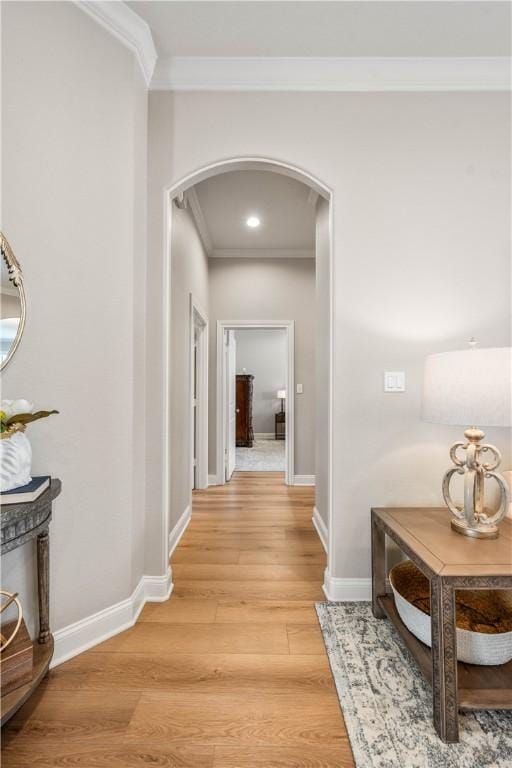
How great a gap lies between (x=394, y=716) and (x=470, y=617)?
0.47 metres

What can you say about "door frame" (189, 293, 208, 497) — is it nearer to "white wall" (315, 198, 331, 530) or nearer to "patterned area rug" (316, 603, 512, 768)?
"white wall" (315, 198, 331, 530)

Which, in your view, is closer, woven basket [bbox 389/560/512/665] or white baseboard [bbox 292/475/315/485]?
woven basket [bbox 389/560/512/665]

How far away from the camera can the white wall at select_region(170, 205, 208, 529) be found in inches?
114

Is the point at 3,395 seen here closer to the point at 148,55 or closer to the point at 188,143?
the point at 188,143

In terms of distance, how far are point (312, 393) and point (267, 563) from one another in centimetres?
259

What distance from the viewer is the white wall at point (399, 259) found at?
2188 millimetres

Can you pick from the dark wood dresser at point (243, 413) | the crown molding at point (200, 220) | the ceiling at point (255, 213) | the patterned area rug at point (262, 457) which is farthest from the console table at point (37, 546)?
the dark wood dresser at point (243, 413)

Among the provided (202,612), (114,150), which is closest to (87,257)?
(114,150)

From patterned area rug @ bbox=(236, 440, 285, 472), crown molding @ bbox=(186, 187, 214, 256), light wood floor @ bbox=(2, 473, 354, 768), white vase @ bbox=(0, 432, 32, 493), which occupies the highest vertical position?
crown molding @ bbox=(186, 187, 214, 256)

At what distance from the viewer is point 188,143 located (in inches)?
88.0

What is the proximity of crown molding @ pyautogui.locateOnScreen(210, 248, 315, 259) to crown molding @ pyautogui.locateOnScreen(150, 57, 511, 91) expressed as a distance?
8.62 feet

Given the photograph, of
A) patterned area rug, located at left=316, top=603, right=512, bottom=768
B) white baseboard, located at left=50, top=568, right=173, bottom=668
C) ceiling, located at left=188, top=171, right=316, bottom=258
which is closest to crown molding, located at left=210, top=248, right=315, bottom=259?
ceiling, located at left=188, top=171, right=316, bottom=258

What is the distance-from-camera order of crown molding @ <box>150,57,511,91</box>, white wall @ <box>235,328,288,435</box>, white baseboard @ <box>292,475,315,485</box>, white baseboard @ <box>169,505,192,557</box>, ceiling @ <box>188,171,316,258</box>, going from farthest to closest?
white wall @ <box>235,328,288,435</box>
white baseboard @ <box>292,475,315,485</box>
ceiling @ <box>188,171,316,258</box>
white baseboard @ <box>169,505,192,557</box>
crown molding @ <box>150,57,511,91</box>

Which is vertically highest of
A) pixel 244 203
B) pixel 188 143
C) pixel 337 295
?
pixel 244 203
